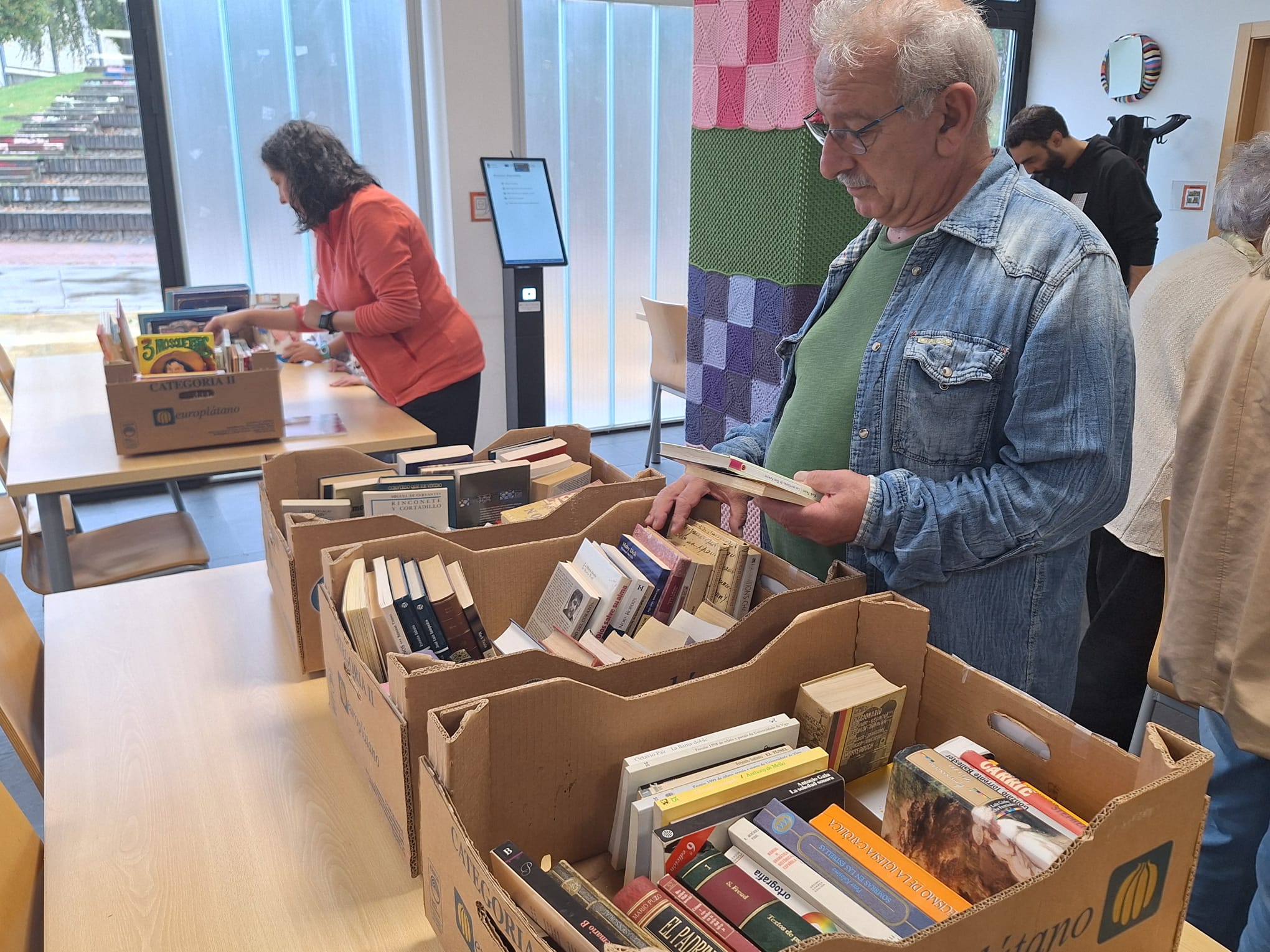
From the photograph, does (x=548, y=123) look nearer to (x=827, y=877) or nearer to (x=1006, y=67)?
(x=1006, y=67)

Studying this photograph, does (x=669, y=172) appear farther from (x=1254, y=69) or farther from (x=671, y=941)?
(x=671, y=941)

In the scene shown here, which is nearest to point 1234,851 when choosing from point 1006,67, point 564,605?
point 564,605

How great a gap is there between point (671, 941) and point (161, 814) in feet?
2.34

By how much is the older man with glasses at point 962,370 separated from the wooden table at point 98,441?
69.1 inches

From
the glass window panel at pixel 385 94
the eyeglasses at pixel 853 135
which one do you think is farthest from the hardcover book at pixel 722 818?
the glass window panel at pixel 385 94

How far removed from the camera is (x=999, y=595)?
143 cm

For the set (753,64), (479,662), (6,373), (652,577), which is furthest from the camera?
(6,373)

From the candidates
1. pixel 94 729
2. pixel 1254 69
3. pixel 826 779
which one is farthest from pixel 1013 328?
pixel 1254 69

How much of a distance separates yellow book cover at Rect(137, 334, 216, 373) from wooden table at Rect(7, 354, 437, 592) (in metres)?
0.23

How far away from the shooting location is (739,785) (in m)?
0.97

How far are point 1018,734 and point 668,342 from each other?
3687 millimetres

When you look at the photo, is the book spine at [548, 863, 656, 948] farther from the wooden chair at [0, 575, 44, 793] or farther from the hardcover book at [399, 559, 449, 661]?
the wooden chair at [0, 575, 44, 793]

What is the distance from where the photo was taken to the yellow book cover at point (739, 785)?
0.93 meters

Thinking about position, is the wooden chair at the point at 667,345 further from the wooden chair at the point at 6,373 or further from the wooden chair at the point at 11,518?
the wooden chair at the point at 6,373
